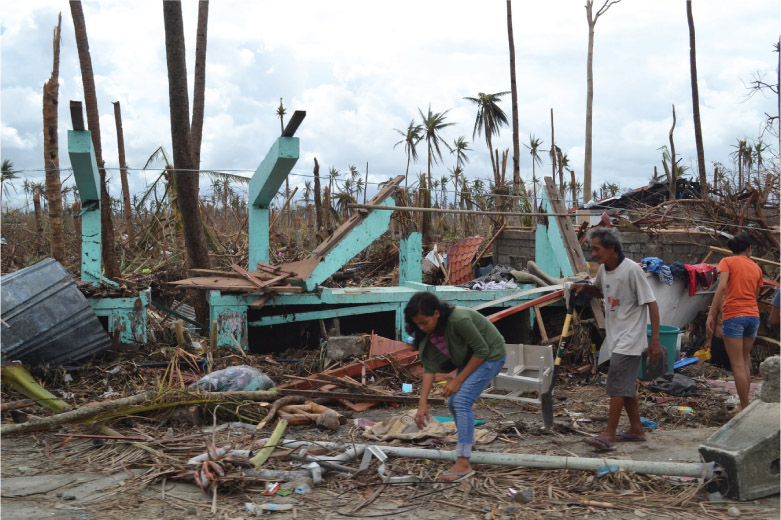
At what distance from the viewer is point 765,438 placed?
361 cm

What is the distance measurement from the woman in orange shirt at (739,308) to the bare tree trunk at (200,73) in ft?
24.8

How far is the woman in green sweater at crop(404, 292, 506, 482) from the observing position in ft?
12.5

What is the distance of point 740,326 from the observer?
5.39m

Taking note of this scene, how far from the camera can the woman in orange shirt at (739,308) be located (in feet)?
17.5

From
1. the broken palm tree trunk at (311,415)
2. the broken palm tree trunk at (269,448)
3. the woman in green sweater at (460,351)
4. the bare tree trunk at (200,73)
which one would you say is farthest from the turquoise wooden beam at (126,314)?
the woman in green sweater at (460,351)

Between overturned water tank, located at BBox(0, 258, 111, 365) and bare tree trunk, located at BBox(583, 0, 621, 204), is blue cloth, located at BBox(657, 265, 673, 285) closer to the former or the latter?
overturned water tank, located at BBox(0, 258, 111, 365)

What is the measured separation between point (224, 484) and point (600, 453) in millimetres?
2744

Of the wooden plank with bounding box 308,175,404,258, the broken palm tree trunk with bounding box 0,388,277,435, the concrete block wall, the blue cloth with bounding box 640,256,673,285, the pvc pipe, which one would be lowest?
the pvc pipe

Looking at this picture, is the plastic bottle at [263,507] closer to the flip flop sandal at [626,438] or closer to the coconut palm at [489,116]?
the flip flop sandal at [626,438]

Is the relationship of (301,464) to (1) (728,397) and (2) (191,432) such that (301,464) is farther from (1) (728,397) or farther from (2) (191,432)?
(1) (728,397)

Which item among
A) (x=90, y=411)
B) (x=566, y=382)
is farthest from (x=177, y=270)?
(x=566, y=382)

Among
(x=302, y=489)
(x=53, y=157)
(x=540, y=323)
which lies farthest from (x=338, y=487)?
(x=53, y=157)

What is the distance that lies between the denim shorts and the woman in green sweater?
2.75m

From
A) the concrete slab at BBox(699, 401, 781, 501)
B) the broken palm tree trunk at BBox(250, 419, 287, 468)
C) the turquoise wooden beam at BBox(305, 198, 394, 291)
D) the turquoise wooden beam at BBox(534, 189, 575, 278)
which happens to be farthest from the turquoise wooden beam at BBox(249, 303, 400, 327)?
the concrete slab at BBox(699, 401, 781, 501)
